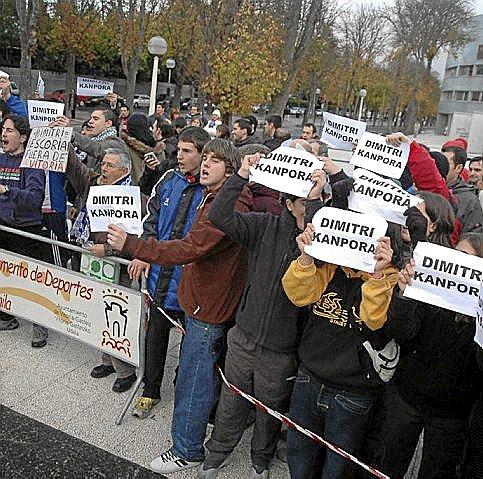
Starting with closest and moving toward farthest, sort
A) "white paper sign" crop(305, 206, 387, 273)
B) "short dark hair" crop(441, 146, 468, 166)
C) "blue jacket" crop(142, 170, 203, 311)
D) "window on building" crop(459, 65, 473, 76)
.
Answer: "white paper sign" crop(305, 206, 387, 273)
"blue jacket" crop(142, 170, 203, 311)
"short dark hair" crop(441, 146, 468, 166)
"window on building" crop(459, 65, 473, 76)

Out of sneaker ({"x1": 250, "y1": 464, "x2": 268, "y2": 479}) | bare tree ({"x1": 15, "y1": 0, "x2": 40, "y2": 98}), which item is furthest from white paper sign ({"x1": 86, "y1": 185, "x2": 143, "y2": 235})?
bare tree ({"x1": 15, "y1": 0, "x2": 40, "y2": 98})

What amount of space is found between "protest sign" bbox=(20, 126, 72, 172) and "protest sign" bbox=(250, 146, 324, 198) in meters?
2.46

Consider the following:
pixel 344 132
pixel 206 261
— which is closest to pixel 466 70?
pixel 344 132

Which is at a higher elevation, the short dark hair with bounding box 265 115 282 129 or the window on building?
the window on building

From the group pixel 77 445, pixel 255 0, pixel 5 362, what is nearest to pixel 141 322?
pixel 77 445

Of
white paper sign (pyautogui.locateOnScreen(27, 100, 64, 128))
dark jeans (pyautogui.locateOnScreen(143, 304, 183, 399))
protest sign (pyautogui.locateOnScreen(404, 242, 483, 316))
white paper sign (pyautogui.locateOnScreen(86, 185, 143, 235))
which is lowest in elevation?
dark jeans (pyautogui.locateOnScreen(143, 304, 183, 399))

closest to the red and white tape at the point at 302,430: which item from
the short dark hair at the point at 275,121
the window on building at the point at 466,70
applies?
the short dark hair at the point at 275,121

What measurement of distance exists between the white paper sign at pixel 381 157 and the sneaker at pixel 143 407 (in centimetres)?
232

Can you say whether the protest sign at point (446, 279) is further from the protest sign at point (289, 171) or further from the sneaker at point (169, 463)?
the sneaker at point (169, 463)

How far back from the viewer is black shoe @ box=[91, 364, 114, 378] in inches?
183

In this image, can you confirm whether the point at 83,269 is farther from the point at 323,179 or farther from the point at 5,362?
the point at 323,179

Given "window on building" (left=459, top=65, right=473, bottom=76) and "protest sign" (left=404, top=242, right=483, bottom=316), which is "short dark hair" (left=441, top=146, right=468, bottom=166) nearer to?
"protest sign" (left=404, top=242, right=483, bottom=316)

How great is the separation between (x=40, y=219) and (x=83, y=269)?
3.12 ft

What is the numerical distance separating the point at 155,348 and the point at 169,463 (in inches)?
33.6
